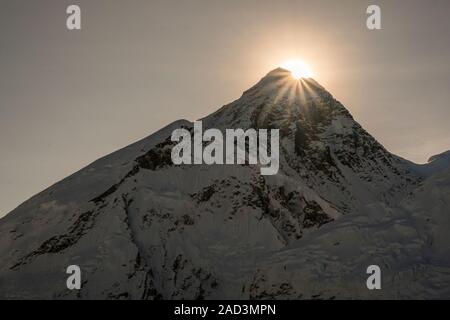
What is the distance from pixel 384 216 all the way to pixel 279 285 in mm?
26599

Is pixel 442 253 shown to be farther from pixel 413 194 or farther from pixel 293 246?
pixel 293 246

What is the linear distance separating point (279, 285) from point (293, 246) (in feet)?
44.6

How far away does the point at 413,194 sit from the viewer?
7382 inches
